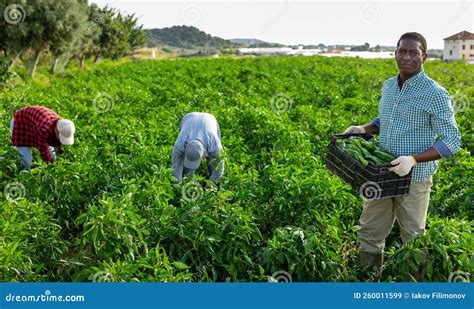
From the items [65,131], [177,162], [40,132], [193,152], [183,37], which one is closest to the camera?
[193,152]

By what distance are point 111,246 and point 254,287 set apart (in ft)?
4.04

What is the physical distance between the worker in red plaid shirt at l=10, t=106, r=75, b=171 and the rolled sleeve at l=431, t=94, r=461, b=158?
4.59m

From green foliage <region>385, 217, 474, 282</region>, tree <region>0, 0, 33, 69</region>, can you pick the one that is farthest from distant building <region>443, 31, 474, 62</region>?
green foliage <region>385, 217, 474, 282</region>

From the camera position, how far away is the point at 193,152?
19.0 feet

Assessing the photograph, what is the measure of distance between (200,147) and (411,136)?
2.46 m

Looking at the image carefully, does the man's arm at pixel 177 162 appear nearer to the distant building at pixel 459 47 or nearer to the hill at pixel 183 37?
the distant building at pixel 459 47

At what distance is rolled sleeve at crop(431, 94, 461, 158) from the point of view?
4027 millimetres

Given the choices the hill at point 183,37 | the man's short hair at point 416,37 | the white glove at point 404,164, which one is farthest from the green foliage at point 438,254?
the hill at point 183,37

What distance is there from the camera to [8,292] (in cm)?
393

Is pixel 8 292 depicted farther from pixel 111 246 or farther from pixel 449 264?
pixel 449 264

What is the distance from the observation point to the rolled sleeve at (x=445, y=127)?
403cm

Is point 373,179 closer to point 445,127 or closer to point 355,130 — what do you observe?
point 445,127

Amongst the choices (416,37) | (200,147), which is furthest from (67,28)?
(416,37)

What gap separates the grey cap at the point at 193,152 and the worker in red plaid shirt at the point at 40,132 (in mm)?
1826
